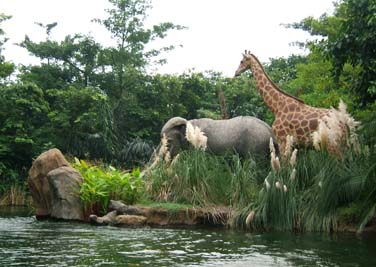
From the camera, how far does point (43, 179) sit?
498 inches

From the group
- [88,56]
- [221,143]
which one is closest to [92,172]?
[221,143]

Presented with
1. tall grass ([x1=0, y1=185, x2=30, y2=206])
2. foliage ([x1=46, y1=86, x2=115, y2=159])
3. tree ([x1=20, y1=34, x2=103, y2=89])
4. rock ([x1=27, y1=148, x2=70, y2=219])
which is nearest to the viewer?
rock ([x1=27, y1=148, x2=70, y2=219])

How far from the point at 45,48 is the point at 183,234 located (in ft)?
57.4

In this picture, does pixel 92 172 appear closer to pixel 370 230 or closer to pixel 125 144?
pixel 370 230

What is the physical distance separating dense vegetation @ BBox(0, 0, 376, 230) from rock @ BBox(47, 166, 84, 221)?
0.59m

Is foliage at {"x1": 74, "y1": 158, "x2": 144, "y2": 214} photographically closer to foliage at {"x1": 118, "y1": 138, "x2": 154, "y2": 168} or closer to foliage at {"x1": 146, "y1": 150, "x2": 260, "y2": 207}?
foliage at {"x1": 146, "y1": 150, "x2": 260, "y2": 207}

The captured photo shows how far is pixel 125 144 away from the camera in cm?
2397

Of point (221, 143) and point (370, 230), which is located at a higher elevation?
point (221, 143)

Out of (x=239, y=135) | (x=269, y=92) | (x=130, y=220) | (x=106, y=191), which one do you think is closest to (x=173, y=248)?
(x=130, y=220)

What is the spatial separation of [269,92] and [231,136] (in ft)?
4.30

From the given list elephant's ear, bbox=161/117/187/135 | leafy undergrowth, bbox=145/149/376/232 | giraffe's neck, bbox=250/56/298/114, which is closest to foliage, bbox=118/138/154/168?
elephant's ear, bbox=161/117/187/135

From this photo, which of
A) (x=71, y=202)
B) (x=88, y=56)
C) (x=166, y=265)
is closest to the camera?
(x=166, y=265)

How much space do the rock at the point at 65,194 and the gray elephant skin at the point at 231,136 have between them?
319 cm

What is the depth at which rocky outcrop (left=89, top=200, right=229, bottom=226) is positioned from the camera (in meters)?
10.8
